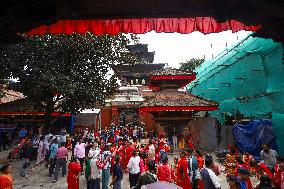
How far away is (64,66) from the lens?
1984 centimetres

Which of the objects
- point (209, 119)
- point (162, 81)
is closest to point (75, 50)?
point (162, 81)

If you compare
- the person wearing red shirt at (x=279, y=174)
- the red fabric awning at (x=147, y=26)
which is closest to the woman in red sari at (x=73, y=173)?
the person wearing red shirt at (x=279, y=174)

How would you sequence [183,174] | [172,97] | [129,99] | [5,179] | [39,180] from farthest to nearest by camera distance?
1. [129,99]
2. [172,97]
3. [39,180]
4. [183,174]
5. [5,179]

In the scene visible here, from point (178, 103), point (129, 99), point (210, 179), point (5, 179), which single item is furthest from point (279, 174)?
point (129, 99)

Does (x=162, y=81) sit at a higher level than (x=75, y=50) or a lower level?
lower

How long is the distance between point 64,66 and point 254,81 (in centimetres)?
1246

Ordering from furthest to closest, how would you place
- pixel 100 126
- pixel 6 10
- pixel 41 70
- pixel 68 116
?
pixel 100 126, pixel 68 116, pixel 41 70, pixel 6 10

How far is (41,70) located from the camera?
18719 mm

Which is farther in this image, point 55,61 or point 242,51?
point 55,61

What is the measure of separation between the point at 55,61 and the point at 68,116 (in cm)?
1091

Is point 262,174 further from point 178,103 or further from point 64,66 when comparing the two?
point 64,66

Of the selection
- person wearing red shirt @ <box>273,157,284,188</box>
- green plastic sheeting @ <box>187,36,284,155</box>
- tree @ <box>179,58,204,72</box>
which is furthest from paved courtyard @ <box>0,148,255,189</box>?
tree @ <box>179,58,204,72</box>

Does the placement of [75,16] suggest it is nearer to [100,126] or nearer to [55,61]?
[55,61]

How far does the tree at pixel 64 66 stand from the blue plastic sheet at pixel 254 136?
33.4ft
